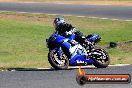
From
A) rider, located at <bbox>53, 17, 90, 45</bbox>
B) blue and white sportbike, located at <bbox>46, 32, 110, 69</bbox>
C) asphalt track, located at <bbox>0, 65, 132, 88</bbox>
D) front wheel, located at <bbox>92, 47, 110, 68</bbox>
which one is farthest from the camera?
rider, located at <bbox>53, 17, 90, 45</bbox>

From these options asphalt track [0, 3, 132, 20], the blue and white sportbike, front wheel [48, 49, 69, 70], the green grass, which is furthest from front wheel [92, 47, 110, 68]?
asphalt track [0, 3, 132, 20]

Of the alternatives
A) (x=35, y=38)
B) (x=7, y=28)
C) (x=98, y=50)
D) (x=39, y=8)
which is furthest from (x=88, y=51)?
(x=39, y=8)

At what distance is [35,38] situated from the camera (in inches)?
867

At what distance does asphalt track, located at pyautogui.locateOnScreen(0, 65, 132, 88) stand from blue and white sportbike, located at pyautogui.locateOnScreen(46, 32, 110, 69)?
0.45 metres

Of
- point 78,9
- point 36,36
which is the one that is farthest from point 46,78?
point 78,9

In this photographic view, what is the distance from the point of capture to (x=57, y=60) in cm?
1250

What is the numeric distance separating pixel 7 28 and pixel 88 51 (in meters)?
12.6

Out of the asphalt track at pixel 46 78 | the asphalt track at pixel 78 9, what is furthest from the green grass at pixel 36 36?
the asphalt track at pixel 78 9

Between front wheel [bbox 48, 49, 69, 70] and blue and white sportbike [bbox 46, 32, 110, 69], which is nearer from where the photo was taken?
front wheel [bbox 48, 49, 69, 70]

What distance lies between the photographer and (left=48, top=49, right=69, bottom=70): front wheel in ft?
40.7

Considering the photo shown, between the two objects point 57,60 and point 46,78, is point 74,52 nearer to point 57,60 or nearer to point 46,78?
point 57,60

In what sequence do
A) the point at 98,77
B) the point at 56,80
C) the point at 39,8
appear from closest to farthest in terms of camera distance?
1. the point at 98,77
2. the point at 56,80
3. the point at 39,8

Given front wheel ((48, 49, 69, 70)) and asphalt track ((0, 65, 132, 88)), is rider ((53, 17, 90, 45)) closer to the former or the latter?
front wheel ((48, 49, 69, 70))

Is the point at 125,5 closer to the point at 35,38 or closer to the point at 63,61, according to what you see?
the point at 35,38
